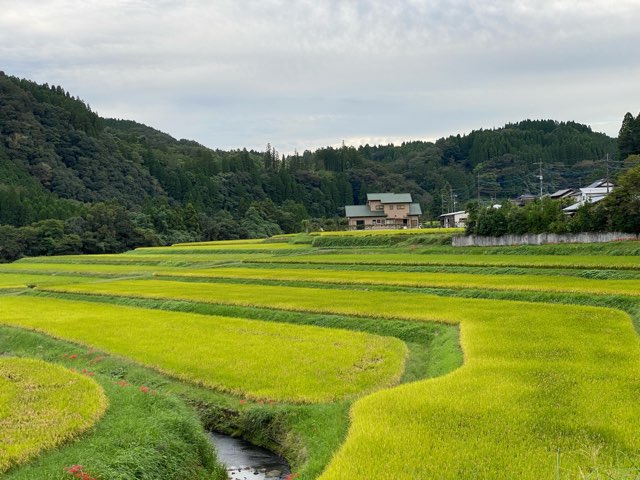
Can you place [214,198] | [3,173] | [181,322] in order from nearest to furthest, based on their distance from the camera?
1. [181,322]
2. [3,173]
3. [214,198]

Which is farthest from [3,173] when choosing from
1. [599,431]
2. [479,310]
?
[599,431]

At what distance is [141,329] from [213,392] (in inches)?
318

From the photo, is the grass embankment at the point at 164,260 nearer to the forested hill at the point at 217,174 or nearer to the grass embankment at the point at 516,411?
the forested hill at the point at 217,174

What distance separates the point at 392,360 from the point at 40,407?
829cm

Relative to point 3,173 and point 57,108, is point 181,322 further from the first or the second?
point 57,108

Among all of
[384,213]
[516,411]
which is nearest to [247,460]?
[516,411]

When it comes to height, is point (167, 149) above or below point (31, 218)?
above

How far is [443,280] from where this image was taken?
89.9 feet

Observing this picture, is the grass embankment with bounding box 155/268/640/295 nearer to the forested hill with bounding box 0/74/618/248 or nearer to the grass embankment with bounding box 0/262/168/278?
the grass embankment with bounding box 0/262/168/278

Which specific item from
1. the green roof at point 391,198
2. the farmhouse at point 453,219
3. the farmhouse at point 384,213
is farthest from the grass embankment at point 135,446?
the green roof at point 391,198

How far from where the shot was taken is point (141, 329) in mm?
19594

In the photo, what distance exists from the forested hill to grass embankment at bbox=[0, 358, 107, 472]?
232ft

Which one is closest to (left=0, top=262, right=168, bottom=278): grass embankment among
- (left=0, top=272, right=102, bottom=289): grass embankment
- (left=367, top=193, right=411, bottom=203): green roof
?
(left=0, top=272, right=102, bottom=289): grass embankment

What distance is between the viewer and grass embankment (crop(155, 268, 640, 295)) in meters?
21.6
